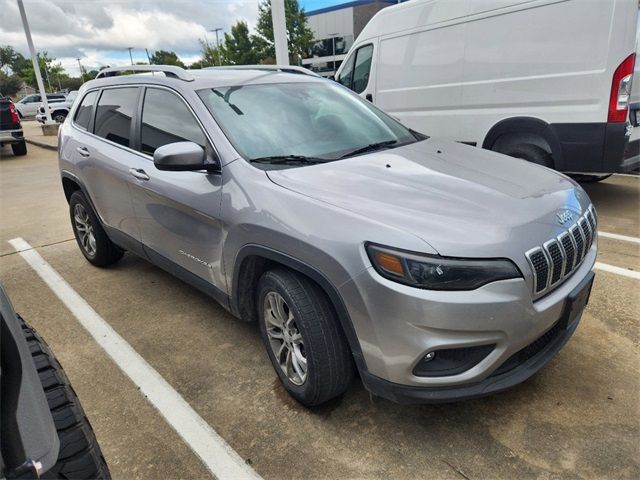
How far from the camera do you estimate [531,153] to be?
557 cm

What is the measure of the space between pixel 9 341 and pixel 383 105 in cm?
648

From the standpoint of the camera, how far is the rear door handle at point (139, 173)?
3.26m

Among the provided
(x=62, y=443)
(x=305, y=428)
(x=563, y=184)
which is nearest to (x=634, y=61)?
(x=563, y=184)

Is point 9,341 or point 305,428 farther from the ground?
point 9,341

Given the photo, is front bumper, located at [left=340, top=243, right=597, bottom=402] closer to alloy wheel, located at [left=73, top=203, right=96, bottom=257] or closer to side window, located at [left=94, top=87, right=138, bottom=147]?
side window, located at [left=94, top=87, right=138, bottom=147]

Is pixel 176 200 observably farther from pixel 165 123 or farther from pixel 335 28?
pixel 335 28

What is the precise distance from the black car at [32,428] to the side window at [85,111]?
3.39 m

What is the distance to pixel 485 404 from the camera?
7.93 feet

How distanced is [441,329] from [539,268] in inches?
19.7

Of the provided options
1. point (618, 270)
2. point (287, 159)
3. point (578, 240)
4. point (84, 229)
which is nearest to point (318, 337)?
point (287, 159)

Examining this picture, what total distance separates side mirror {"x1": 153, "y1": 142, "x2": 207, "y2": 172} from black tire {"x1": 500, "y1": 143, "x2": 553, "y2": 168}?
4.23 meters

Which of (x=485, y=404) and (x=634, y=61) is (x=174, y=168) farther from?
(x=634, y=61)

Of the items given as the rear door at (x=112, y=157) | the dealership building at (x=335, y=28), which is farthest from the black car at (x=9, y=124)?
the dealership building at (x=335, y=28)

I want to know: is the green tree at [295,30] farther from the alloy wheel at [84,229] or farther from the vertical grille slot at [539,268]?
the vertical grille slot at [539,268]
